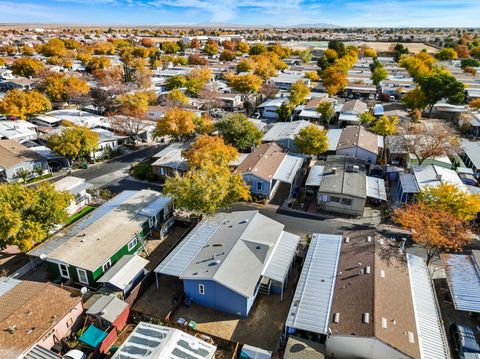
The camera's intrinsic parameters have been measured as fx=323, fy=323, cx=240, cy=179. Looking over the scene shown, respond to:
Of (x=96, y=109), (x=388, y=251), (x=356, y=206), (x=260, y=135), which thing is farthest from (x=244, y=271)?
Answer: (x=96, y=109)

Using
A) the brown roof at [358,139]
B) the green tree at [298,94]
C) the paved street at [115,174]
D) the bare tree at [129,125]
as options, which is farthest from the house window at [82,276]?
the green tree at [298,94]

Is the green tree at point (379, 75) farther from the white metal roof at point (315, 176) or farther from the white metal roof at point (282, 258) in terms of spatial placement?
the white metal roof at point (282, 258)

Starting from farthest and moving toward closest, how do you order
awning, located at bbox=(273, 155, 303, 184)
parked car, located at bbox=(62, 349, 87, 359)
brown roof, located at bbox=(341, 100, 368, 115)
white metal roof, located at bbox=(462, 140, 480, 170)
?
brown roof, located at bbox=(341, 100, 368, 115) < white metal roof, located at bbox=(462, 140, 480, 170) < awning, located at bbox=(273, 155, 303, 184) < parked car, located at bbox=(62, 349, 87, 359)

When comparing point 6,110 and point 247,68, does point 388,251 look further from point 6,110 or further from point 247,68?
point 247,68

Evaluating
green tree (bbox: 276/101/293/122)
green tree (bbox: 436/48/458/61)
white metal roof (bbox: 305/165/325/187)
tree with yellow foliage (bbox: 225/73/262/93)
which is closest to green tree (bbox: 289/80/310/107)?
green tree (bbox: 276/101/293/122)

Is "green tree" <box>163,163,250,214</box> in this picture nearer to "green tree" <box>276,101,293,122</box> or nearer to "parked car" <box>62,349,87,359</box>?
"parked car" <box>62,349,87,359</box>

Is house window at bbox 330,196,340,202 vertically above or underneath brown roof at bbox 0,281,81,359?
above
